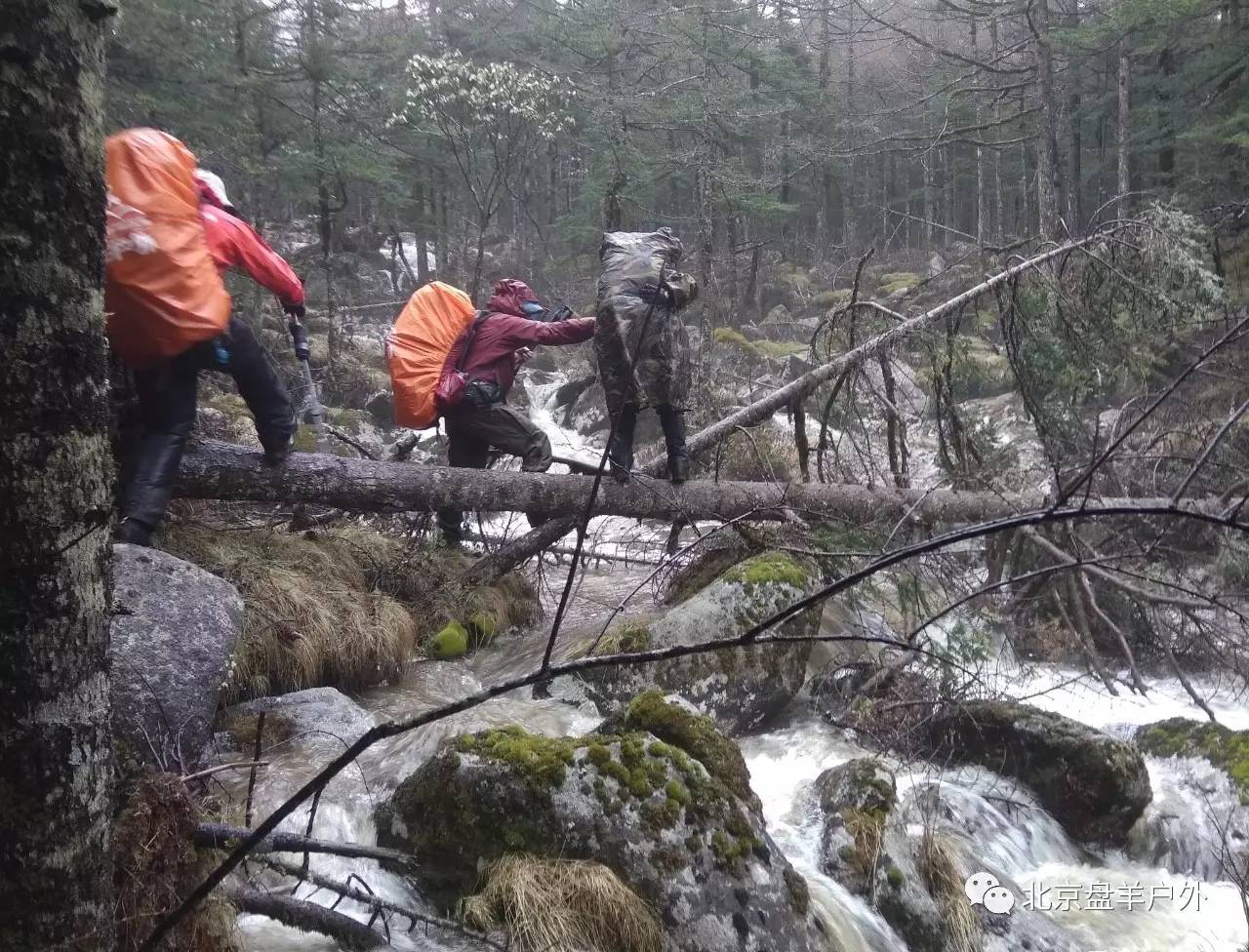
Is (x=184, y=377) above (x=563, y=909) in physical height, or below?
above

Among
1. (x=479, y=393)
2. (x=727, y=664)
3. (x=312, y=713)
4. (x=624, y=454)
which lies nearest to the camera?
(x=312, y=713)

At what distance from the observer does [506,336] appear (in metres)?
6.64

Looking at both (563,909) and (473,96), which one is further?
(473,96)

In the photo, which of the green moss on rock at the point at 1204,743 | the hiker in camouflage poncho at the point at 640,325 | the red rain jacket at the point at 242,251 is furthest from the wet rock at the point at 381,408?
the green moss on rock at the point at 1204,743

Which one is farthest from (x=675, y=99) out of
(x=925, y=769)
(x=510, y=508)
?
(x=925, y=769)

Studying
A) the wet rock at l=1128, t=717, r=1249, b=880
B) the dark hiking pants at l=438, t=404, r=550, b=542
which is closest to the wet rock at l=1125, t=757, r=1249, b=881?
the wet rock at l=1128, t=717, r=1249, b=880

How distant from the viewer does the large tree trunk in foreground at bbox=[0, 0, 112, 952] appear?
1370 mm

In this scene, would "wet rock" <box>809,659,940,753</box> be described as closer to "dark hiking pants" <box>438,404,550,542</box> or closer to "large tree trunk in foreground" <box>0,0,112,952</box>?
"dark hiking pants" <box>438,404,550,542</box>

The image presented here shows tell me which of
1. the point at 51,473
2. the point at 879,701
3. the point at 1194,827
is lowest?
the point at 1194,827

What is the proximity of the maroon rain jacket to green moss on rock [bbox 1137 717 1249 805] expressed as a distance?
5.31 metres

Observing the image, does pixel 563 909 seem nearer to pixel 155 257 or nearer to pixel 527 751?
pixel 527 751

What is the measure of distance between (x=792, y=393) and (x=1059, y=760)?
3.65m

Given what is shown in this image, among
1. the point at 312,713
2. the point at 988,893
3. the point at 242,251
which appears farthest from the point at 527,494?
the point at 988,893

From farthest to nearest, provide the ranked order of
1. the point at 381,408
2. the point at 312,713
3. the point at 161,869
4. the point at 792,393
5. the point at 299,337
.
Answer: the point at 381,408 → the point at 792,393 → the point at 299,337 → the point at 312,713 → the point at 161,869
